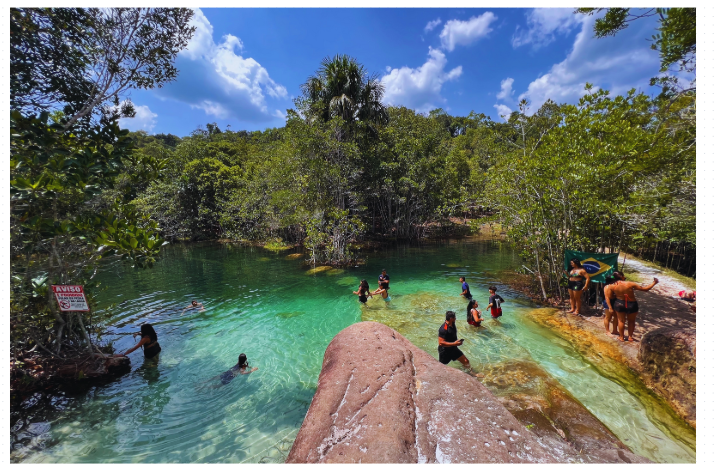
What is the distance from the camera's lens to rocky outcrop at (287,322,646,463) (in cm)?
333

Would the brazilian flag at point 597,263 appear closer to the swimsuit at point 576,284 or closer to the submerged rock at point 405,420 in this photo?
the swimsuit at point 576,284

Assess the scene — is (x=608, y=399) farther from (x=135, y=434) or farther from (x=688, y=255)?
(x=688, y=255)

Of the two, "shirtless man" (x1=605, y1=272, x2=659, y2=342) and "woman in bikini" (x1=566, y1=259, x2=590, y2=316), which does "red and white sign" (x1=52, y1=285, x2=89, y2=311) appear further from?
"woman in bikini" (x1=566, y1=259, x2=590, y2=316)

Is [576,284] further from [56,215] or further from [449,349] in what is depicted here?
[56,215]

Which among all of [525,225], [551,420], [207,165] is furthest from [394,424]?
[207,165]

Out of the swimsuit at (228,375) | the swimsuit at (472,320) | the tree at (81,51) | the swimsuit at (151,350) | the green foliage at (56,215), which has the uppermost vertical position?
the tree at (81,51)

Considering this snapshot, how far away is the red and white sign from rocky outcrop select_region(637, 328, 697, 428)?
11969 millimetres

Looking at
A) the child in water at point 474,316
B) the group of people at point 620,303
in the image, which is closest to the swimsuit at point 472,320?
the child in water at point 474,316

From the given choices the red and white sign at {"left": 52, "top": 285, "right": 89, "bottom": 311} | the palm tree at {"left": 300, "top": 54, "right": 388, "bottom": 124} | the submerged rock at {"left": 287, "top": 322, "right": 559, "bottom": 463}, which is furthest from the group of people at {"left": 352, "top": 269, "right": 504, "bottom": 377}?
the palm tree at {"left": 300, "top": 54, "right": 388, "bottom": 124}

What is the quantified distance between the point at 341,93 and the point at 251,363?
21.4 metres

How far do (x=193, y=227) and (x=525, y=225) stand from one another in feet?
125

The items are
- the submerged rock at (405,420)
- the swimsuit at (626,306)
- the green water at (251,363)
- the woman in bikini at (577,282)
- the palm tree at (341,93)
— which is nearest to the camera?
the submerged rock at (405,420)

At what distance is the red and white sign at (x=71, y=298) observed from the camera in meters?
5.78

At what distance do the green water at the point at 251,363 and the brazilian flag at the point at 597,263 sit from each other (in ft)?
8.47
